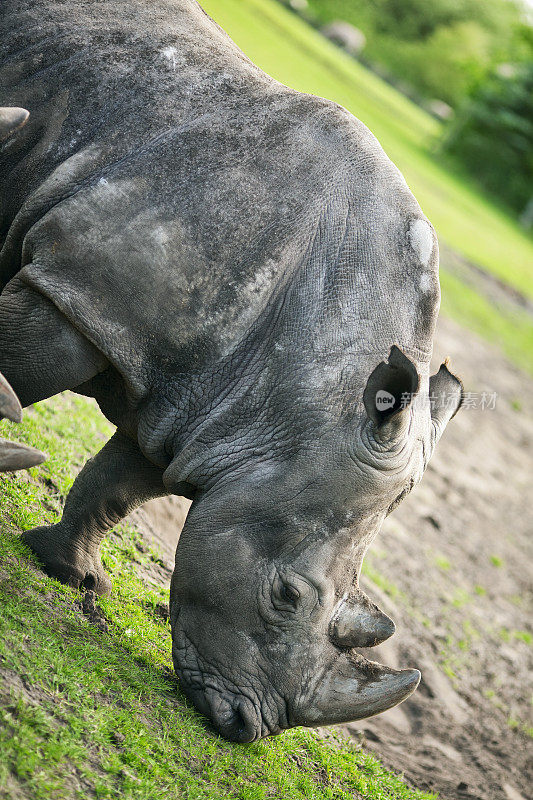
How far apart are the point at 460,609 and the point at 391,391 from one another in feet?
16.8

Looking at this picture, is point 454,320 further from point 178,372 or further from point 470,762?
point 178,372

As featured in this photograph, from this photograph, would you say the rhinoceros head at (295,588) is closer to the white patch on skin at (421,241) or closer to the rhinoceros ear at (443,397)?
the rhinoceros ear at (443,397)

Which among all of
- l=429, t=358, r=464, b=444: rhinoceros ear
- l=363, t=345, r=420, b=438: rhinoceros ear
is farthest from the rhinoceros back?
l=429, t=358, r=464, b=444: rhinoceros ear

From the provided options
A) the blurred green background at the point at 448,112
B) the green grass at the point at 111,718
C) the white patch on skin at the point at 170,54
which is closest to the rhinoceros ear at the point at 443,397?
the green grass at the point at 111,718

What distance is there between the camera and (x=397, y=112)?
1727 inches

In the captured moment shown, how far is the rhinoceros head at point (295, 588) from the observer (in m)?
4.14

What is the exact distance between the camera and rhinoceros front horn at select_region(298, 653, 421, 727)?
13.6ft

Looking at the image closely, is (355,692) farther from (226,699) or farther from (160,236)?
(160,236)

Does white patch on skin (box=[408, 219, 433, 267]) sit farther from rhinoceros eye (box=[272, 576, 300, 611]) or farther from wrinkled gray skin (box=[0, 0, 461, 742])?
rhinoceros eye (box=[272, 576, 300, 611])

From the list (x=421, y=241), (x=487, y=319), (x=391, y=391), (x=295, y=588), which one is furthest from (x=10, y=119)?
(x=487, y=319)

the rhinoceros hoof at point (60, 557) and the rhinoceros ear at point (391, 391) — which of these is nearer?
the rhinoceros ear at point (391, 391)

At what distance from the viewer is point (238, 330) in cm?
425

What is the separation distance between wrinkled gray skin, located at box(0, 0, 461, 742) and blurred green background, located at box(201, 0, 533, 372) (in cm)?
1227

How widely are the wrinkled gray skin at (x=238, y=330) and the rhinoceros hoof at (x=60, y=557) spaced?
0.72m
